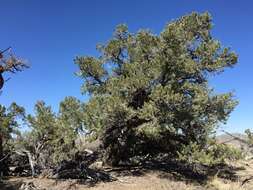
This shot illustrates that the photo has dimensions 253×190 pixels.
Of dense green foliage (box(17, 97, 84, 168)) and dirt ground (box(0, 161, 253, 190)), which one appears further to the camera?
dense green foliage (box(17, 97, 84, 168))

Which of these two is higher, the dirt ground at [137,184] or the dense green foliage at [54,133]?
the dense green foliage at [54,133]

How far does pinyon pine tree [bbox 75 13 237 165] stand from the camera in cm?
1864

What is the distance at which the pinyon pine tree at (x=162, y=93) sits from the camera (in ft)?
61.2

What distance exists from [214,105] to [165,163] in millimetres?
5695

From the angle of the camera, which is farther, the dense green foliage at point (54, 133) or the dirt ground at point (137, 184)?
the dense green foliage at point (54, 133)

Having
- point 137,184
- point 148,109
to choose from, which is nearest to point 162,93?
point 148,109

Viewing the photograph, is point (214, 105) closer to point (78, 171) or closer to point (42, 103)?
point (78, 171)

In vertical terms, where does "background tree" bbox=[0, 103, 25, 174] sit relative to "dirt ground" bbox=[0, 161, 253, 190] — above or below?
above

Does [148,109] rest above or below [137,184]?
above

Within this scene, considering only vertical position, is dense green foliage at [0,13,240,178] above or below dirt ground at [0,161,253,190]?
above

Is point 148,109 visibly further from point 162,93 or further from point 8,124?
point 8,124

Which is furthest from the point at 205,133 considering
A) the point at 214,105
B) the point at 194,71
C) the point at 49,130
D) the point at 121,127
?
the point at 49,130

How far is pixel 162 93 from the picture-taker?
17984 mm

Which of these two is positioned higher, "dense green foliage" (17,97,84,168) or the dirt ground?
"dense green foliage" (17,97,84,168)
